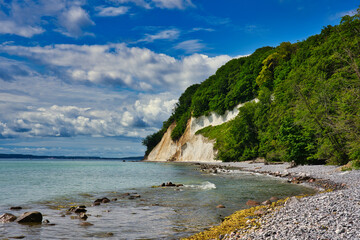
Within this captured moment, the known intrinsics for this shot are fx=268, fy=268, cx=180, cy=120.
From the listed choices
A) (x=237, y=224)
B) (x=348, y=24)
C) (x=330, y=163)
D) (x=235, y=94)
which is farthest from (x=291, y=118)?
(x=235, y=94)

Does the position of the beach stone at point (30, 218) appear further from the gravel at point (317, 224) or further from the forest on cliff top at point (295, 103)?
the forest on cliff top at point (295, 103)

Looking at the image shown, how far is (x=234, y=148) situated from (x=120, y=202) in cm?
5080

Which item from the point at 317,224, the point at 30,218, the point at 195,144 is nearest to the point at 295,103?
the point at 317,224

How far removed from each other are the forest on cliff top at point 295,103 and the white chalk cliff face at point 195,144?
243 cm

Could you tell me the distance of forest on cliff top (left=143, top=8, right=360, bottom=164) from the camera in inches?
959

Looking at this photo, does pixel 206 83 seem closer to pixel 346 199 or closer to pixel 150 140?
pixel 150 140

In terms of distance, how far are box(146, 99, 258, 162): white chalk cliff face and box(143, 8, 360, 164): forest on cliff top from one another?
2429mm

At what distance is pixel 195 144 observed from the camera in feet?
304

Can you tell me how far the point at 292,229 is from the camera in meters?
7.11

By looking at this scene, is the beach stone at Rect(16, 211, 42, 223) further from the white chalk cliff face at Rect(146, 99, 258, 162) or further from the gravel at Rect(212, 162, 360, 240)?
the white chalk cliff face at Rect(146, 99, 258, 162)

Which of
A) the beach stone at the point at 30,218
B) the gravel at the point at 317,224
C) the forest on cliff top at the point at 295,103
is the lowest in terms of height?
the beach stone at the point at 30,218

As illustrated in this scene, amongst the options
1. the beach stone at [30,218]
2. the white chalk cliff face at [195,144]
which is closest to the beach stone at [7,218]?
the beach stone at [30,218]

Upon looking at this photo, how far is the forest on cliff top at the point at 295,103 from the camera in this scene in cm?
2436

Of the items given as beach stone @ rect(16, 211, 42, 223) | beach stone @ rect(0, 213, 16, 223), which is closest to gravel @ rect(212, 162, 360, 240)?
beach stone @ rect(16, 211, 42, 223)
